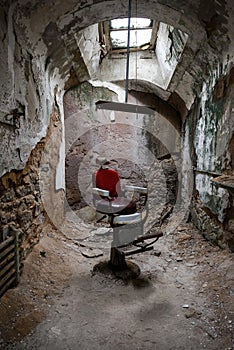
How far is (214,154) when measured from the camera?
2.79 meters

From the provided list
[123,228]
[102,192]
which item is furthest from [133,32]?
[123,228]

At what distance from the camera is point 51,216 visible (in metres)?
3.18

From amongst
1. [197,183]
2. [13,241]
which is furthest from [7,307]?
[197,183]

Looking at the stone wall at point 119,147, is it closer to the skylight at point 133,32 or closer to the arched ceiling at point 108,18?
the skylight at point 133,32

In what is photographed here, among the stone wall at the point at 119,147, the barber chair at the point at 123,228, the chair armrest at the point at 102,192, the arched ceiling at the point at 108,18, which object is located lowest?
the barber chair at the point at 123,228

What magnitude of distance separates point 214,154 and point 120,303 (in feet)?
5.98

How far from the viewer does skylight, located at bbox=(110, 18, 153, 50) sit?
352 cm

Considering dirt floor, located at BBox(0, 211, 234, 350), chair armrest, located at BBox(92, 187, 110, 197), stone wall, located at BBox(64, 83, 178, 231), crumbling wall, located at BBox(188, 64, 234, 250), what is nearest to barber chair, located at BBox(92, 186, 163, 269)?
chair armrest, located at BBox(92, 187, 110, 197)

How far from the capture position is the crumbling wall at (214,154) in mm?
2453

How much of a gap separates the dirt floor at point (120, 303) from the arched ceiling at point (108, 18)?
78.6 inches

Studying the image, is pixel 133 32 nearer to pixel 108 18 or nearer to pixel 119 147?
pixel 108 18

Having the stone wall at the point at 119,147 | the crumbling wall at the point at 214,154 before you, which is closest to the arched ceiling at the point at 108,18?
the crumbling wall at the point at 214,154

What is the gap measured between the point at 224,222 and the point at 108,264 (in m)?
1.24

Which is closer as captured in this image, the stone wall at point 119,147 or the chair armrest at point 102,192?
the chair armrest at point 102,192
